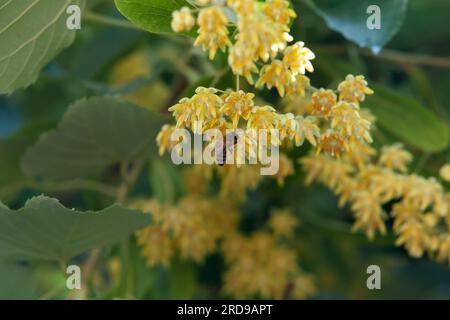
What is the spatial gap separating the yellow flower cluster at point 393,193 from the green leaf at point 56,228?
325 mm

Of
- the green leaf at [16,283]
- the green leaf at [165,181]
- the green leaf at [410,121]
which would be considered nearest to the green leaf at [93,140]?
the green leaf at [165,181]

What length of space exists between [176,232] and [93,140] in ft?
0.72

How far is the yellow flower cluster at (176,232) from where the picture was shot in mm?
1417

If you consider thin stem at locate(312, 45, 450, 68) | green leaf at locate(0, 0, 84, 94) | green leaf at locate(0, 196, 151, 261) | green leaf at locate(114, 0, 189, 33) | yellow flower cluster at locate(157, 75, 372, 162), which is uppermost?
thin stem at locate(312, 45, 450, 68)

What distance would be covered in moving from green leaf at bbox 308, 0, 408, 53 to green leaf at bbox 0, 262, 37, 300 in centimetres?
67

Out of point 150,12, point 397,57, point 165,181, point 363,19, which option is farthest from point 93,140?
point 397,57

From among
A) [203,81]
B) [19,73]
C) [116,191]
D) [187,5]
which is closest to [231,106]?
[187,5]

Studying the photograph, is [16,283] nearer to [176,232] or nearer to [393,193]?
[176,232]

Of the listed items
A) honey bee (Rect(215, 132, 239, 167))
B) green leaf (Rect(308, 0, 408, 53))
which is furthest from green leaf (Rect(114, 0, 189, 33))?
green leaf (Rect(308, 0, 408, 53))

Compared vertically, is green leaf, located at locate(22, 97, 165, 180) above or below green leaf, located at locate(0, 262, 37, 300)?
above

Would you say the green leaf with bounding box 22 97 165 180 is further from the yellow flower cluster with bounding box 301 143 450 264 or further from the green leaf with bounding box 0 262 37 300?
the yellow flower cluster with bounding box 301 143 450 264

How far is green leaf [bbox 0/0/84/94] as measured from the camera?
115cm

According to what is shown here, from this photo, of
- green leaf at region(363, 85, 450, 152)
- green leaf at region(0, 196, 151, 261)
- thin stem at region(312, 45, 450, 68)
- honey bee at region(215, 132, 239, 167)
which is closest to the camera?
honey bee at region(215, 132, 239, 167)

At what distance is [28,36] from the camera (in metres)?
1.18
